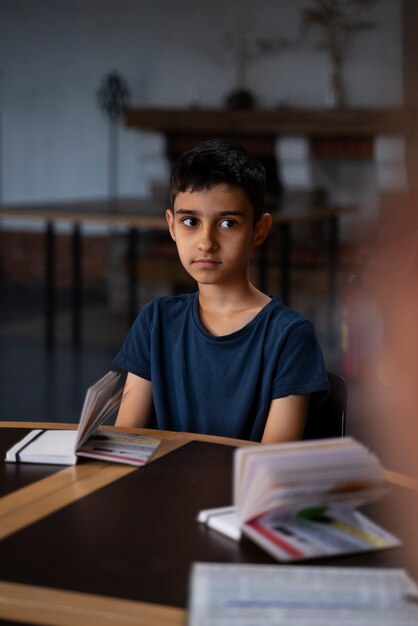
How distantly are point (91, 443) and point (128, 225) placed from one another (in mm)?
4380

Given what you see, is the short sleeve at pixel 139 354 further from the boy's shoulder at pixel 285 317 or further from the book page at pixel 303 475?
the book page at pixel 303 475

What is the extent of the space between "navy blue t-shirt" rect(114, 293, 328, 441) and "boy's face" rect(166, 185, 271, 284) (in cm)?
12

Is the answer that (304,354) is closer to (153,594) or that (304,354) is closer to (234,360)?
(234,360)

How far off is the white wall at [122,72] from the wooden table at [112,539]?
6536 mm

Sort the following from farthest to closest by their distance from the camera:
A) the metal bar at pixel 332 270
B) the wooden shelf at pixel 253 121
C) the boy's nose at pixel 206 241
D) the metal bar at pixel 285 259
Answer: the wooden shelf at pixel 253 121 < the metal bar at pixel 332 270 < the metal bar at pixel 285 259 < the boy's nose at pixel 206 241

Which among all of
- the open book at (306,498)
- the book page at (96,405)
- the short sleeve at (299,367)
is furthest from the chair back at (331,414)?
the open book at (306,498)

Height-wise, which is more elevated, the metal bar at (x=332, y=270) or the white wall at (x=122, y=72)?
the white wall at (x=122, y=72)

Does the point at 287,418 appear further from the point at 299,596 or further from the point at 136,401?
the point at 299,596

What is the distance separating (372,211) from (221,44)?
309 inches

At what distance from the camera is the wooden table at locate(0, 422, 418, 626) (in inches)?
38.6

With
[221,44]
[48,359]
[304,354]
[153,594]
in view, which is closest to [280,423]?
[304,354]

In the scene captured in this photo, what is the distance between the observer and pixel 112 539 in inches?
45.8

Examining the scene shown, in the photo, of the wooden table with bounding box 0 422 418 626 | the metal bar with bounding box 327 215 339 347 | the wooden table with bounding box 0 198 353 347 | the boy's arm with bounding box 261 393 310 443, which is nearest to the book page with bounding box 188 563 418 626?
the wooden table with bounding box 0 422 418 626

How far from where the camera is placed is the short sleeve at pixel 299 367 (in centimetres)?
179
